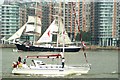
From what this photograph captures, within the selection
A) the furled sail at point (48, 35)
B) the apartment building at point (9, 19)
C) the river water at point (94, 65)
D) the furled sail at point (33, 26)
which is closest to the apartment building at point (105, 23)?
the apartment building at point (9, 19)

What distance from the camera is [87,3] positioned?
126 m

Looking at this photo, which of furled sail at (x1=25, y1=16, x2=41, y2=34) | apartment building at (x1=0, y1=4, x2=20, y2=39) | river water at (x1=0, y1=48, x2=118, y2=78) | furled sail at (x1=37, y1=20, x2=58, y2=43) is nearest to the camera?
river water at (x1=0, y1=48, x2=118, y2=78)

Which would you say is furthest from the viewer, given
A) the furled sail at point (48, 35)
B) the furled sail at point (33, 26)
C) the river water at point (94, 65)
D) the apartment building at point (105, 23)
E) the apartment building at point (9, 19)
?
the apartment building at point (9, 19)

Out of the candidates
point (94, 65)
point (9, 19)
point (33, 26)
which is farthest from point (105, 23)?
point (94, 65)

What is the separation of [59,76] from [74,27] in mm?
87464

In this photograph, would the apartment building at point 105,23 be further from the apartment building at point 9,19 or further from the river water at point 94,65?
the river water at point 94,65

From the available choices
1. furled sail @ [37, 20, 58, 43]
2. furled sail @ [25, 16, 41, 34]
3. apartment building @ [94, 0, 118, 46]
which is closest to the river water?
furled sail @ [37, 20, 58, 43]

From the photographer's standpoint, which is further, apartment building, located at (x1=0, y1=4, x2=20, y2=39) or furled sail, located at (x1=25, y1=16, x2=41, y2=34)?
apartment building, located at (x1=0, y1=4, x2=20, y2=39)

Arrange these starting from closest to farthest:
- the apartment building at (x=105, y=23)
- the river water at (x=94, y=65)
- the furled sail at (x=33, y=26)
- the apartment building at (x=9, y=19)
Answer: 1. the river water at (x=94, y=65)
2. the furled sail at (x=33, y=26)
3. the apartment building at (x=105, y=23)
4. the apartment building at (x=9, y=19)

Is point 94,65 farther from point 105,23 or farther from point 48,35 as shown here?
point 105,23

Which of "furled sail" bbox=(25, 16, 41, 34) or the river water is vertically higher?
"furled sail" bbox=(25, 16, 41, 34)

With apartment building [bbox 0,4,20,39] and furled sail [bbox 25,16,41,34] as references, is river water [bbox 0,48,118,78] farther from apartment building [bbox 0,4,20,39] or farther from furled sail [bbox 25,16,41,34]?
apartment building [bbox 0,4,20,39]

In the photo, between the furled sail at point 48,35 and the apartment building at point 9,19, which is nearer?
the furled sail at point 48,35

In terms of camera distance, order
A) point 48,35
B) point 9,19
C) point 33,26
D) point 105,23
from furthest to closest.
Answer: point 9,19 → point 105,23 → point 33,26 → point 48,35
